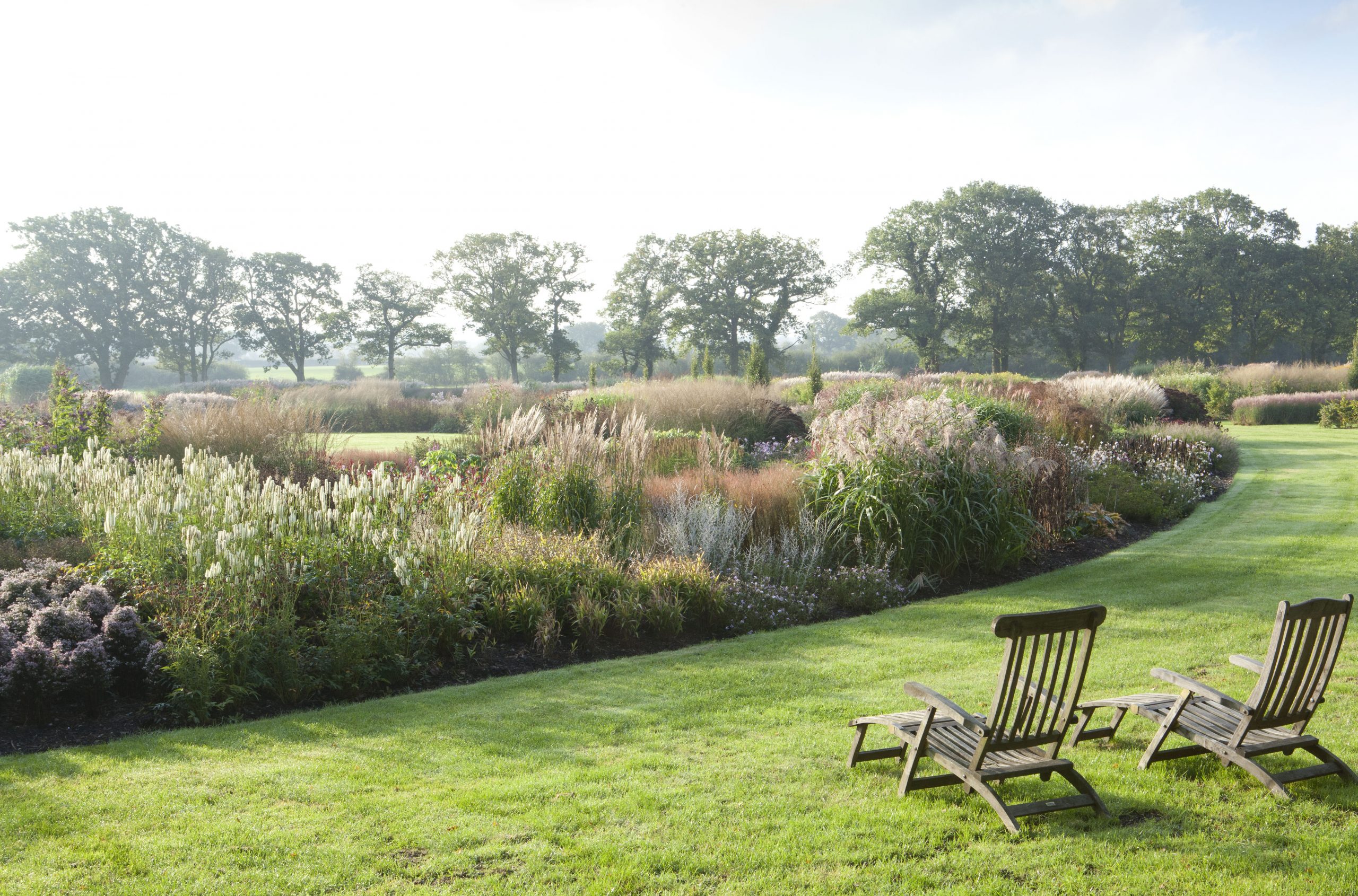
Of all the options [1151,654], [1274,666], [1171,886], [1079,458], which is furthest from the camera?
[1079,458]

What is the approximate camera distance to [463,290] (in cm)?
5225

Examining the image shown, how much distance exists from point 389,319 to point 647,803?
5174 cm

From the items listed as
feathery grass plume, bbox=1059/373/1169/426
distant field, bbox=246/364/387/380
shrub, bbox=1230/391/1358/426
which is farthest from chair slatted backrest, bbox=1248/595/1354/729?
distant field, bbox=246/364/387/380

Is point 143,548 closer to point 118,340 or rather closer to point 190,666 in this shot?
point 190,666

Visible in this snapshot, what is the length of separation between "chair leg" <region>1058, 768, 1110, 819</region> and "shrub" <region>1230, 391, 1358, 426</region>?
83.6ft

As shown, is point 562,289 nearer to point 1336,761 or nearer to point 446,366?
point 446,366

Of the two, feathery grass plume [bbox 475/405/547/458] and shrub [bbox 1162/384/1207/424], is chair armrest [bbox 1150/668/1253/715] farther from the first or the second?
shrub [bbox 1162/384/1207/424]

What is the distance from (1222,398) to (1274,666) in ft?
84.0

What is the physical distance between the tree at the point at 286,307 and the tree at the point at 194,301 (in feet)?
3.05

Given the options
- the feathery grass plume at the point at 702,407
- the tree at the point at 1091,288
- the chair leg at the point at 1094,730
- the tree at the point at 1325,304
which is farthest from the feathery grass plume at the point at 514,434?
the tree at the point at 1325,304

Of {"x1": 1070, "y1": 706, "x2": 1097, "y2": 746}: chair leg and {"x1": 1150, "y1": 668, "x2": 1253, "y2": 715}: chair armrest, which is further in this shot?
{"x1": 1070, "y1": 706, "x2": 1097, "y2": 746}: chair leg

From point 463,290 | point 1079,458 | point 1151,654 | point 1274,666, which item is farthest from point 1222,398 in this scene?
point 463,290

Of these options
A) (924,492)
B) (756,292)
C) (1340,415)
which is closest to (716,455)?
(924,492)

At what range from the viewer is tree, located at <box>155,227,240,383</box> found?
5128cm
